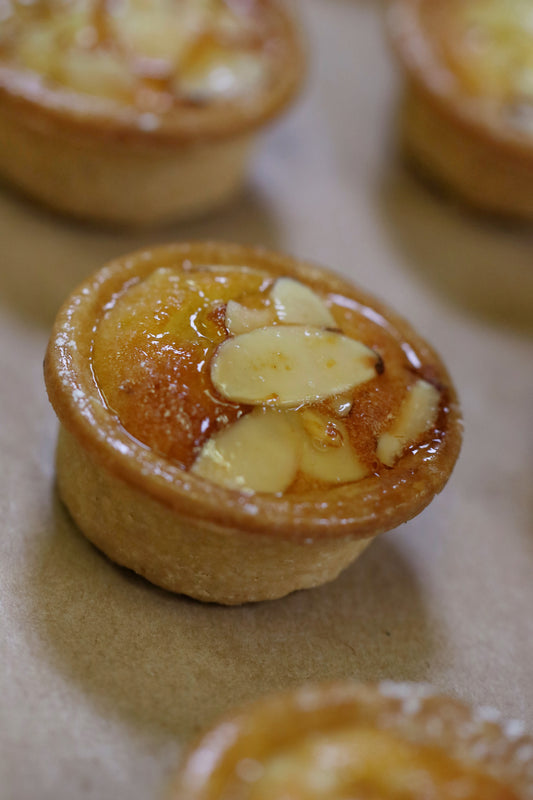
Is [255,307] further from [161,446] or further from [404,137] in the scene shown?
[404,137]

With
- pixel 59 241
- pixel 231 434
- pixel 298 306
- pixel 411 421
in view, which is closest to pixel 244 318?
pixel 298 306

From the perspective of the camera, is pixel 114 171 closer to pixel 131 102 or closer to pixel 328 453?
pixel 131 102

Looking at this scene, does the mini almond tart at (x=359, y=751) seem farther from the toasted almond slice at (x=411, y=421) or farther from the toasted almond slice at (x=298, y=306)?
the toasted almond slice at (x=298, y=306)

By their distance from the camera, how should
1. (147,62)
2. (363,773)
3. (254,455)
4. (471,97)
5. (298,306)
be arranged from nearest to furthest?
(363,773), (254,455), (298,306), (147,62), (471,97)

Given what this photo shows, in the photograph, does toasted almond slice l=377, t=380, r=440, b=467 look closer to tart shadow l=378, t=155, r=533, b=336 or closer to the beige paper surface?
the beige paper surface

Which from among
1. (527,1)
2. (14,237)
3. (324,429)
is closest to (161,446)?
(324,429)

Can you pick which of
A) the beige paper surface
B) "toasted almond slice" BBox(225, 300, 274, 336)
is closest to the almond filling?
the beige paper surface

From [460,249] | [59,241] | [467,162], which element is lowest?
[59,241]
